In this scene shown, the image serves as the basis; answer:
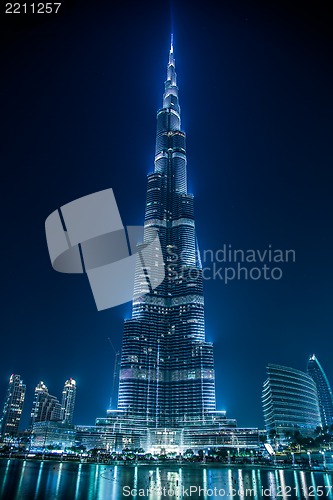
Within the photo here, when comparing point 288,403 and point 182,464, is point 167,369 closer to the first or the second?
point 288,403

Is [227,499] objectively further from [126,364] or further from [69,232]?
[126,364]

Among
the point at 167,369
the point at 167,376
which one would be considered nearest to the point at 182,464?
the point at 167,376

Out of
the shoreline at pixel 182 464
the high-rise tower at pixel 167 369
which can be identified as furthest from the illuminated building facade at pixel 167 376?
the shoreline at pixel 182 464

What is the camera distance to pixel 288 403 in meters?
169

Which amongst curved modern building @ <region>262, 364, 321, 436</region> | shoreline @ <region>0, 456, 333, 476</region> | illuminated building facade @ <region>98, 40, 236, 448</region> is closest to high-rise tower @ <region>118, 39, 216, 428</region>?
illuminated building facade @ <region>98, 40, 236, 448</region>

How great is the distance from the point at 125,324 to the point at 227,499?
15156 cm

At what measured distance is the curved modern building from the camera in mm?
162500

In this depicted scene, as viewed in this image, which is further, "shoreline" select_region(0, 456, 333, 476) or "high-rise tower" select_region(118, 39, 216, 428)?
"high-rise tower" select_region(118, 39, 216, 428)

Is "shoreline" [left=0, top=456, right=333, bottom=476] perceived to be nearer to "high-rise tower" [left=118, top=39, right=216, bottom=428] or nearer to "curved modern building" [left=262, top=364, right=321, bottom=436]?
"high-rise tower" [left=118, top=39, right=216, bottom=428]

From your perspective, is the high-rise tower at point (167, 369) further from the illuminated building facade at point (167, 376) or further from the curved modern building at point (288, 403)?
the curved modern building at point (288, 403)

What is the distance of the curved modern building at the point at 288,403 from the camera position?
16250 centimetres

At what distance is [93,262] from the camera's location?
110 metres

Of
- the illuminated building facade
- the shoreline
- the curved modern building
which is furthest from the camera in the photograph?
the illuminated building facade

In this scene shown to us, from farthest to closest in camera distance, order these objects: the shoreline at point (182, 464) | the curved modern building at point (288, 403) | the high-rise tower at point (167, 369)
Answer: the high-rise tower at point (167, 369) < the curved modern building at point (288, 403) < the shoreline at point (182, 464)
